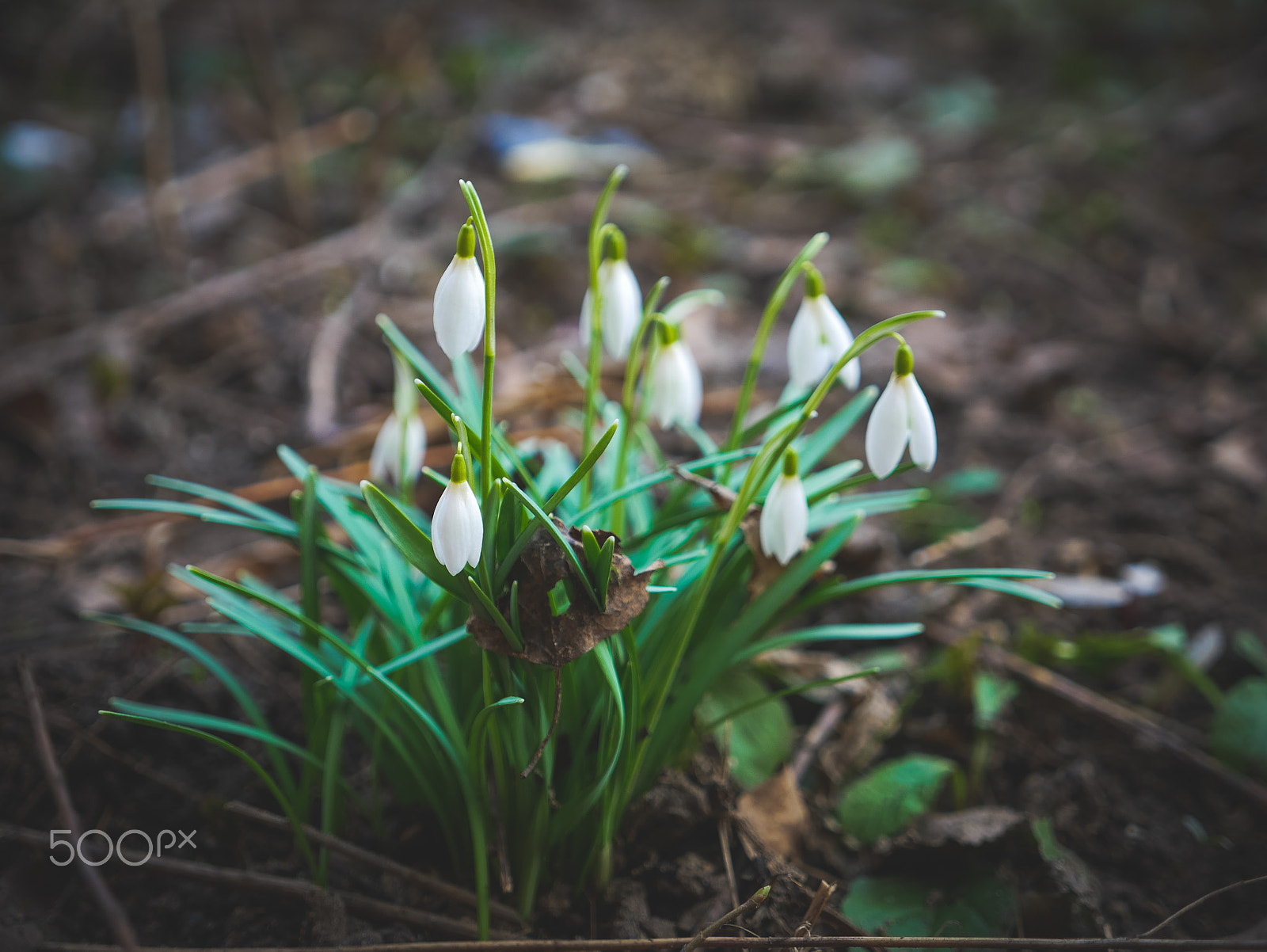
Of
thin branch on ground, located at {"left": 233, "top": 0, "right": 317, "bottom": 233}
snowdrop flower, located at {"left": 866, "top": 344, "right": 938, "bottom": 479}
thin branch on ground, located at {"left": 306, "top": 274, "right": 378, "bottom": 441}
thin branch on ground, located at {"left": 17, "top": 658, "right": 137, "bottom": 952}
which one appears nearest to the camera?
thin branch on ground, located at {"left": 17, "top": 658, "right": 137, "bottom": 952}

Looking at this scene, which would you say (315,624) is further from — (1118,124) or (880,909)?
(1118,124)

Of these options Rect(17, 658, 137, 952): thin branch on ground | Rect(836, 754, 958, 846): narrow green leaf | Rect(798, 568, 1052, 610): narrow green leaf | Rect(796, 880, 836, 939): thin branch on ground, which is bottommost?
Rect(836, 754, 958, 846): narrow green leaf

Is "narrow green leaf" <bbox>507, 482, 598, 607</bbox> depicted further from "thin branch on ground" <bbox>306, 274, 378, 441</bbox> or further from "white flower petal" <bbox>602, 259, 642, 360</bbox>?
"thin branch on ground" <bbox>306, 274, 378, 441</bbox>

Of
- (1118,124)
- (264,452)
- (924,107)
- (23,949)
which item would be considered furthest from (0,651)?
(1118,124)

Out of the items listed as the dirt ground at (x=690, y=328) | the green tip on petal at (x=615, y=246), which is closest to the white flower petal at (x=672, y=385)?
the green tip on petal at (x=615, y=246)

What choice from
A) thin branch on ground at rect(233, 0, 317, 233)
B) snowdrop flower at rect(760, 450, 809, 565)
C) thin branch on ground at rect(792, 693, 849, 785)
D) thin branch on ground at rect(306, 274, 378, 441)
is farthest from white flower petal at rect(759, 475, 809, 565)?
thin branch on ground at rect(233, 0, 317, 233)

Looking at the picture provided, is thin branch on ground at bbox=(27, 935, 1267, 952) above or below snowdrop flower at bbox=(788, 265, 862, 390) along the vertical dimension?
below

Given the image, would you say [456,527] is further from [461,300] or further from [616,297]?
[616,297]
